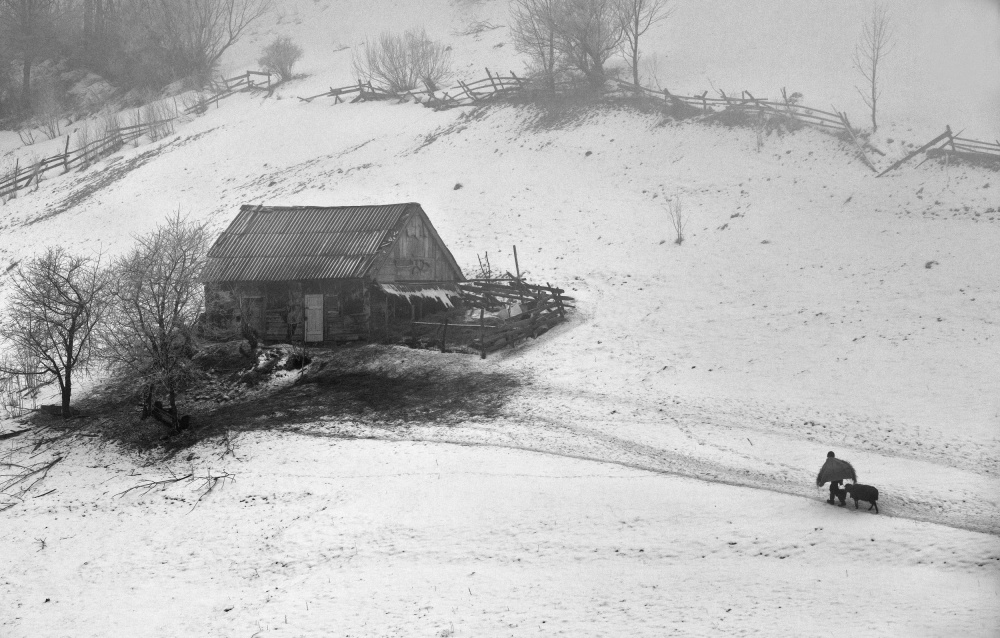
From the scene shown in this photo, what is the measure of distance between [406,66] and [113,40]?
3612 cm

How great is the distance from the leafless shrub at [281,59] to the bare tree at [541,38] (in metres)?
21.7

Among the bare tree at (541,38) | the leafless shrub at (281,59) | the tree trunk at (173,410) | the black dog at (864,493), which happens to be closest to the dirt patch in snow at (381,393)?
the tree trunk at (173,410)

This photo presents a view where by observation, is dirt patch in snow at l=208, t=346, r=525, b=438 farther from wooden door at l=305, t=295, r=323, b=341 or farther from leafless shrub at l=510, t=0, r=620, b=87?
leafless shrub at l=510, t=0, r=620, b=87

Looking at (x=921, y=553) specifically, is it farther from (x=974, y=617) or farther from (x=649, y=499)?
(x=649, y=499)

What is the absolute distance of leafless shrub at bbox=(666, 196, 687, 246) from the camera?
34125 millimetres

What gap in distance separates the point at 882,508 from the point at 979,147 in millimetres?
26943

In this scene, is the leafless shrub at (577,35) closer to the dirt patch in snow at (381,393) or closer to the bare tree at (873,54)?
the bare tree at (873,54)

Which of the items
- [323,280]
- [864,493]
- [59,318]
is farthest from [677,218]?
[59,318]

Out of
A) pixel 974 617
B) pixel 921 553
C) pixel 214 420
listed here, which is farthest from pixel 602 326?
pixel 974 617

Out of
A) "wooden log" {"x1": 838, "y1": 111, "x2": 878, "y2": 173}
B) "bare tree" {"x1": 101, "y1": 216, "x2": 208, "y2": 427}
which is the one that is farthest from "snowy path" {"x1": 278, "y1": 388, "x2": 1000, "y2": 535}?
"wooden log" {"x1": 838, "y1": 111, "x2": 878, "y2": 173}

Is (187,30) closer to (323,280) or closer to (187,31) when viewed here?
(187,31)

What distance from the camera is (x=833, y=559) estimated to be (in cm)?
1354

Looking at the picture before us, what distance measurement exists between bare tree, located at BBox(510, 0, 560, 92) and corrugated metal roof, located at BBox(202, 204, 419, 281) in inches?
976

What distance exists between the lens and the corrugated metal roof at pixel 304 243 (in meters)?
28.6
